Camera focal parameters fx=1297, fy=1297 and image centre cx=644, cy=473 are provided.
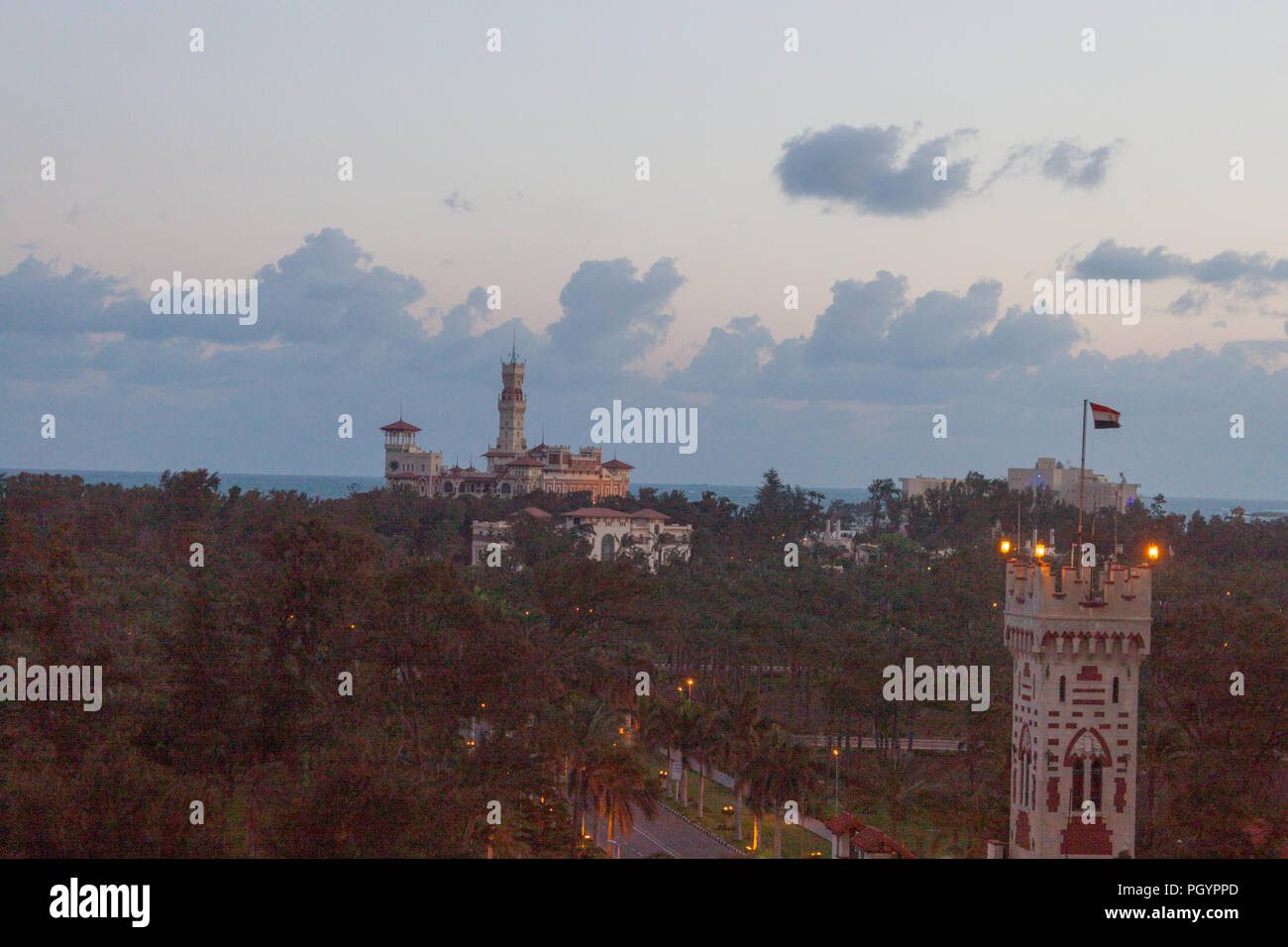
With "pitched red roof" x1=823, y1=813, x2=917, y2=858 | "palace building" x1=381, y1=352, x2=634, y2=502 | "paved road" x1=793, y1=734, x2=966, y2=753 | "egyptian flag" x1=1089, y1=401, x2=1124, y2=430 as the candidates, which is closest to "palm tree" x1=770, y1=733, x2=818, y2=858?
"pitched red roof" x1=823, y1=813, x2=917, y2=858

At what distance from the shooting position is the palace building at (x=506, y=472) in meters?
150

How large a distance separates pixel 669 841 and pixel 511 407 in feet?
461

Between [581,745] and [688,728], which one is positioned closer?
[581,745]

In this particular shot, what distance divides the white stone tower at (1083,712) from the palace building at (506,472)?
11971 cm

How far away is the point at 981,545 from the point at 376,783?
69.9 meters

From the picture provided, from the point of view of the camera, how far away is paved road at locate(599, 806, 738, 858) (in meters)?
41.0

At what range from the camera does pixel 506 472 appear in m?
155

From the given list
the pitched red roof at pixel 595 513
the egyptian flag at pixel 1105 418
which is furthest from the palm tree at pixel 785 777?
the pitched red roof at pixel 595 513

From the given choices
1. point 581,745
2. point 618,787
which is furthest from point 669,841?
point 581,745

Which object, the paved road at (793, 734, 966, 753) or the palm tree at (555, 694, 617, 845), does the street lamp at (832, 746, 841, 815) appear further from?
the palm tree at (555, 694, 617, 845)

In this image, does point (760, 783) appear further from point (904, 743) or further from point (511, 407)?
point (511, 407)

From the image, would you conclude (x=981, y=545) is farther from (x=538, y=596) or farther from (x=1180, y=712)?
(x=1180, y=712)

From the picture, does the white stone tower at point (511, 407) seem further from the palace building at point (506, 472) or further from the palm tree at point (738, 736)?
the palm tree at point (738, 736)
